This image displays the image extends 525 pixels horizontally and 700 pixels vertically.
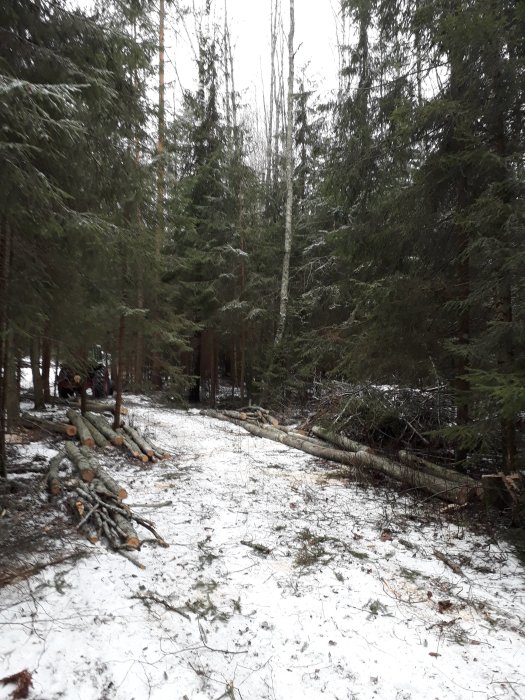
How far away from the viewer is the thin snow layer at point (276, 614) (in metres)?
2.88

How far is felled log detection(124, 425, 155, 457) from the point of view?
26.9 feet

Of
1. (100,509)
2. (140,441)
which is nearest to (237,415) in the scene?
(140,441)

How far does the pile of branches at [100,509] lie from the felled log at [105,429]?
7.81 ft

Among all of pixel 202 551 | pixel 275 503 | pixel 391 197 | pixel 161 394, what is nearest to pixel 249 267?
pixel 161 394

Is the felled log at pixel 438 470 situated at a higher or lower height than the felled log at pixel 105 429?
lower

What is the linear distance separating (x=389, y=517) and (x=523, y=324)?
3.18 m

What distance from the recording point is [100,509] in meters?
4.90

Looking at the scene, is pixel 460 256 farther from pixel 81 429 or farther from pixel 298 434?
pixel 81 429

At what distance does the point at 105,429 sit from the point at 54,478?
3.35 m

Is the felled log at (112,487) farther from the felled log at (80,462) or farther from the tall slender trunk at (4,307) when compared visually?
the tall slender trunk at (4,307)

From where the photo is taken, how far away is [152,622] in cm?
339

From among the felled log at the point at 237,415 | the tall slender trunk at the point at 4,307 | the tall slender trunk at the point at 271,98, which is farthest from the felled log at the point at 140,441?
the tall slender trunk at the point at 271,98

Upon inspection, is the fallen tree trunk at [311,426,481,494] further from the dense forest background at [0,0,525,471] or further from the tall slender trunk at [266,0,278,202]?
the tall slender trunk at [266,0,278,202]

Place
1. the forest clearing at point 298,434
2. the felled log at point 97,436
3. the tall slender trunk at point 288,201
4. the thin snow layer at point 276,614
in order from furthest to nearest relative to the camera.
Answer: the tall slender trunk at point 288,201, the felled log at point 97,436, the forest clearing at point 298,434, the thin snow layer at point 276,614
